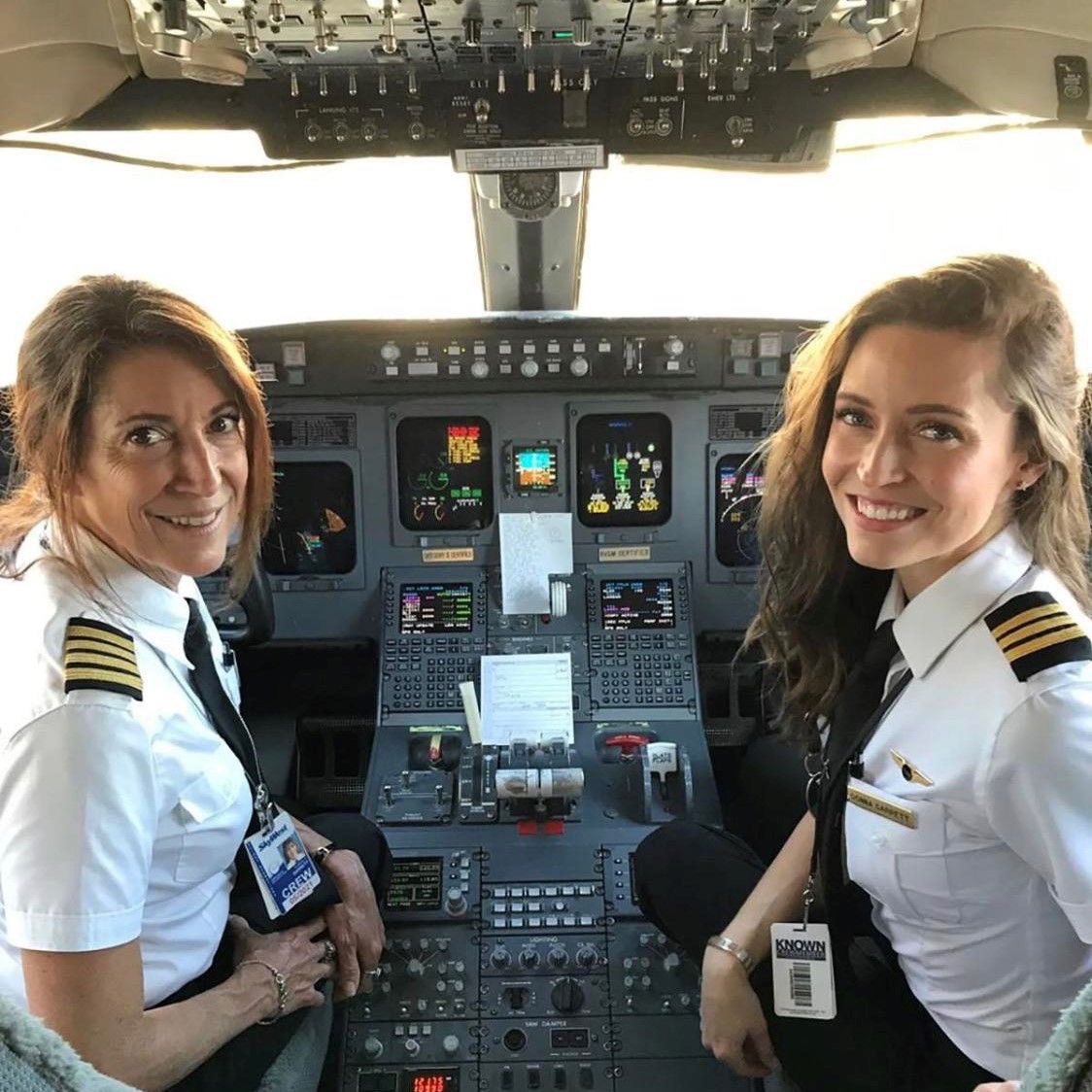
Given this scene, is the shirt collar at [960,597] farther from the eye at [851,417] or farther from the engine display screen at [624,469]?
the engine display screen at [624,469]

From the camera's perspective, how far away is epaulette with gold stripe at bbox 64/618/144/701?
106 centimetres

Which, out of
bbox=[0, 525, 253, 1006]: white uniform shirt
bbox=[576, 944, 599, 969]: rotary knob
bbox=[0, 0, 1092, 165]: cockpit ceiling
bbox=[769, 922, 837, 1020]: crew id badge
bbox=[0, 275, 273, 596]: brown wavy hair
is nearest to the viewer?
bbox=[0, 525, 253, 1006]: white uniform shirt

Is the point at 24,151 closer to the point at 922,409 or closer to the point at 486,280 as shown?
the point at 486,280

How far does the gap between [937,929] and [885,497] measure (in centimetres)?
54

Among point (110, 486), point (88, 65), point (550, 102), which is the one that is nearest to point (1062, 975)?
point (110, 486)

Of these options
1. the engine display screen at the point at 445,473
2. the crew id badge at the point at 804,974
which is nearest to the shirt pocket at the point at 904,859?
the crew id badge at the point at 804,974

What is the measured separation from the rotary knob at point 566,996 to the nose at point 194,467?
107 centimetres

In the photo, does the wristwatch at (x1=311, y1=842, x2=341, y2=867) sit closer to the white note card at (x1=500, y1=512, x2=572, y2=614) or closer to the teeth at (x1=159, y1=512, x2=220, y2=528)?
the teeth at (x1=159, y1=512, x2=220, y2=528)

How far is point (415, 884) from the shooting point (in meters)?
1.90

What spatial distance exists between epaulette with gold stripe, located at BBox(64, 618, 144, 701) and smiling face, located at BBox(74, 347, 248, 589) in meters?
0.14

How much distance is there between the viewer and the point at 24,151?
2141 mm

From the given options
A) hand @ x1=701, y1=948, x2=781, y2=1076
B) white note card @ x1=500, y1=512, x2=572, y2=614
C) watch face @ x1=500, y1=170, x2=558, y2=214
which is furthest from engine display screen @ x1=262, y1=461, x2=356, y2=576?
hand @ x1=701, y1=948, x2=781, y2=1076

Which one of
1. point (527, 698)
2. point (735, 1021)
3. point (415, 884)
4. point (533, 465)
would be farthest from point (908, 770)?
point (533, 465)

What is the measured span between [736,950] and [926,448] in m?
0.80
